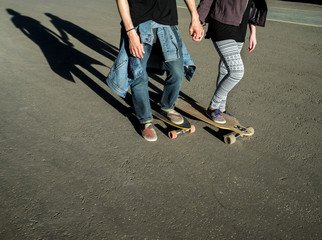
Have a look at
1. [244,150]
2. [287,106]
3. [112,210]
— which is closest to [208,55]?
[287,106]

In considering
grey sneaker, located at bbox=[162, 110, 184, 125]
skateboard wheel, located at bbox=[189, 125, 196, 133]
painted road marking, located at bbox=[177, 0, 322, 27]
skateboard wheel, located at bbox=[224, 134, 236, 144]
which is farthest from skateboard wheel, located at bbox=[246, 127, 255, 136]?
painted road marking, located at bbox=[177, 0, 322, 27]

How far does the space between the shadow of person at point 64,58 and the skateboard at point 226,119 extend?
782 mm

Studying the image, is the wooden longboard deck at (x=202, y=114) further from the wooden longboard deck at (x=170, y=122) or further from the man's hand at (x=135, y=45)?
the man's hand at (x=135, y=45)

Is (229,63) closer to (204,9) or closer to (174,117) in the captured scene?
(204,9)

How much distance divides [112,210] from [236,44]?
2.29 metres

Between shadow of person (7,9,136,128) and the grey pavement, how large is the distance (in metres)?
0.04

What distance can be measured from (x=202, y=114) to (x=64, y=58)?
12.1 ft

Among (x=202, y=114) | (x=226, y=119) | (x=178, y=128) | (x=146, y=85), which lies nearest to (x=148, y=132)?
(x=178, y=128)

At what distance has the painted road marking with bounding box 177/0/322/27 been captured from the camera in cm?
1099

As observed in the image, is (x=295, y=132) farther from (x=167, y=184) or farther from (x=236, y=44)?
(x=167, y=184)

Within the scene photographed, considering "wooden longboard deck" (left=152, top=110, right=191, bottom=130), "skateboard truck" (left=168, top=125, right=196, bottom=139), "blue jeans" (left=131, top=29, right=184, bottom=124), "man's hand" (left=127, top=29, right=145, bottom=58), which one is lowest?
"skateboard truck" (left=168, top=125, right=196, bottom=139)

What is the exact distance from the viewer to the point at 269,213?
7.99 feet

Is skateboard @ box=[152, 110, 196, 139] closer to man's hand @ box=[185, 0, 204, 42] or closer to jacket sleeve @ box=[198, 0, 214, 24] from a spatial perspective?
man's hand @ box=[185, 0, 204, 42]

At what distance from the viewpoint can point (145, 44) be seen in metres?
2.97
